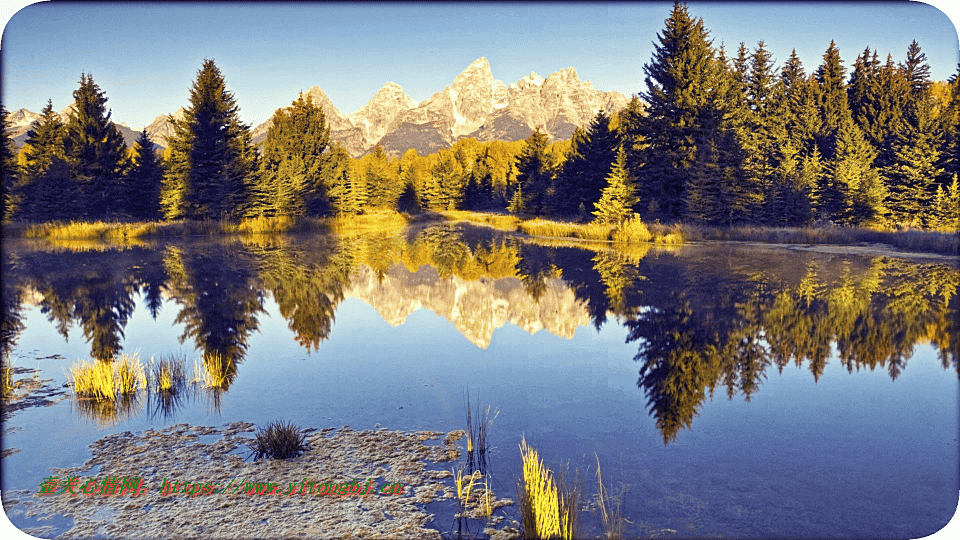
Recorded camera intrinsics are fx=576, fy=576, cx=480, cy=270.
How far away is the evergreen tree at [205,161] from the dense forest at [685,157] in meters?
0.12

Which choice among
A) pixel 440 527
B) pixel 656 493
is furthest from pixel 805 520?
pixel 440 527

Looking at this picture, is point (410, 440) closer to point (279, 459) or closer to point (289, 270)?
point (279, 459)

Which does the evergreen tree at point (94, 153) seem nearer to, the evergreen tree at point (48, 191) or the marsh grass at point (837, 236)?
the evergreen tree at point (48, 191)

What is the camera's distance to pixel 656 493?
568 centimetres

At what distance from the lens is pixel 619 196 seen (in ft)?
141

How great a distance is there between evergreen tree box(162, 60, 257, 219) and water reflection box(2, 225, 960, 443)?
18.1 m

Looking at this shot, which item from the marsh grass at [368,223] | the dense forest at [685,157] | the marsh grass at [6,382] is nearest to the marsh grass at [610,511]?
the marsh grass at [6,382]

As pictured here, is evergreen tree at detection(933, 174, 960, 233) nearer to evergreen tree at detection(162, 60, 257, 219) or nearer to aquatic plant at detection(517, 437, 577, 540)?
aquatic plant at detection(517, 437, 577, 540)

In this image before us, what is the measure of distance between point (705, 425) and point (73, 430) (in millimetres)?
8143

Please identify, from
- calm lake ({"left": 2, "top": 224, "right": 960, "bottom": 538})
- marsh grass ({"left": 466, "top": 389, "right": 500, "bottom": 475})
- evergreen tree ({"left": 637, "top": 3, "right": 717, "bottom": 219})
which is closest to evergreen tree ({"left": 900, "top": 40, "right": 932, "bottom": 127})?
evergreen tree ({"left": 637, "top": 3, "right": 717, "bottom": 219})

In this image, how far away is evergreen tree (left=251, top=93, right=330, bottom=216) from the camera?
53.8m

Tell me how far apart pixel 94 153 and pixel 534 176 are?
4622cm

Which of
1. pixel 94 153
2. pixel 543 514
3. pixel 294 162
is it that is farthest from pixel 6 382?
pixel 294 162

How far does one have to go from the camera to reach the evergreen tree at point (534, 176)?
68.2 meters
